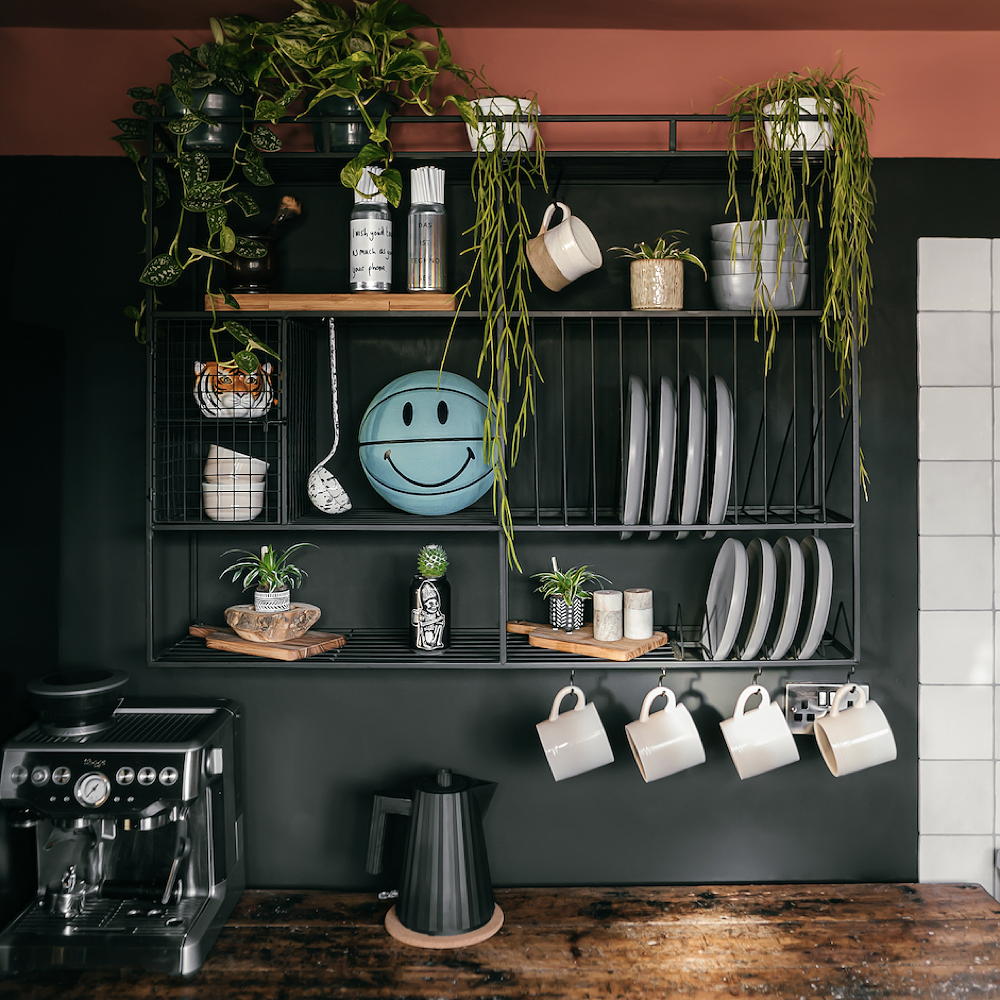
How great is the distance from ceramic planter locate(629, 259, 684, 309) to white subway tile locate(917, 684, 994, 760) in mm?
907

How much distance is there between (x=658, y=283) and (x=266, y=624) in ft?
3.04

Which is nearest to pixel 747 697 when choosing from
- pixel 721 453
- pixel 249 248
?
pixel 721 453

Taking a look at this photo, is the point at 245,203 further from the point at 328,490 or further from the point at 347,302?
the point at 328,490

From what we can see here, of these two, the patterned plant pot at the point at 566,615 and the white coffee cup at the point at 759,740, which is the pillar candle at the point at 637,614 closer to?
the patterned plant pot at the point at 566,615

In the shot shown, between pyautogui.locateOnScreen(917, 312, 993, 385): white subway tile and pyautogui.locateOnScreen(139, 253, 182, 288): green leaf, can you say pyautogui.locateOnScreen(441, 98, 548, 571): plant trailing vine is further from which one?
pyautogui.locateOnScreen(917, 312, 993, 385): white subway tile

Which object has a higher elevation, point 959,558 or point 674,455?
point 674,455

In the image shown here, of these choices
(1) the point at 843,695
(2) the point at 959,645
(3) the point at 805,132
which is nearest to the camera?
(3) the point at 805,132

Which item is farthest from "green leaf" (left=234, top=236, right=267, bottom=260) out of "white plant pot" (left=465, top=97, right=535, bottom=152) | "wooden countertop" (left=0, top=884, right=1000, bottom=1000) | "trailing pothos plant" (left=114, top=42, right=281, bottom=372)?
"wooden countertop" (left=0, top=884, right=1000, bottom=1000)

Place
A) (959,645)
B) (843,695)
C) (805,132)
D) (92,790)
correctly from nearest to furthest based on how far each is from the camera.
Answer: (92,790)
(805,132)
(843,695)
(959,645)

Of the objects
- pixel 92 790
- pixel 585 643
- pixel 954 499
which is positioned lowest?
pixel 92 790

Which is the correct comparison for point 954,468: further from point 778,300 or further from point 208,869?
point 208,869

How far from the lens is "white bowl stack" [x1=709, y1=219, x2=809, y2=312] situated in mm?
1626

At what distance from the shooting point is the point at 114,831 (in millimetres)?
1566

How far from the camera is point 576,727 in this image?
5.59ft
